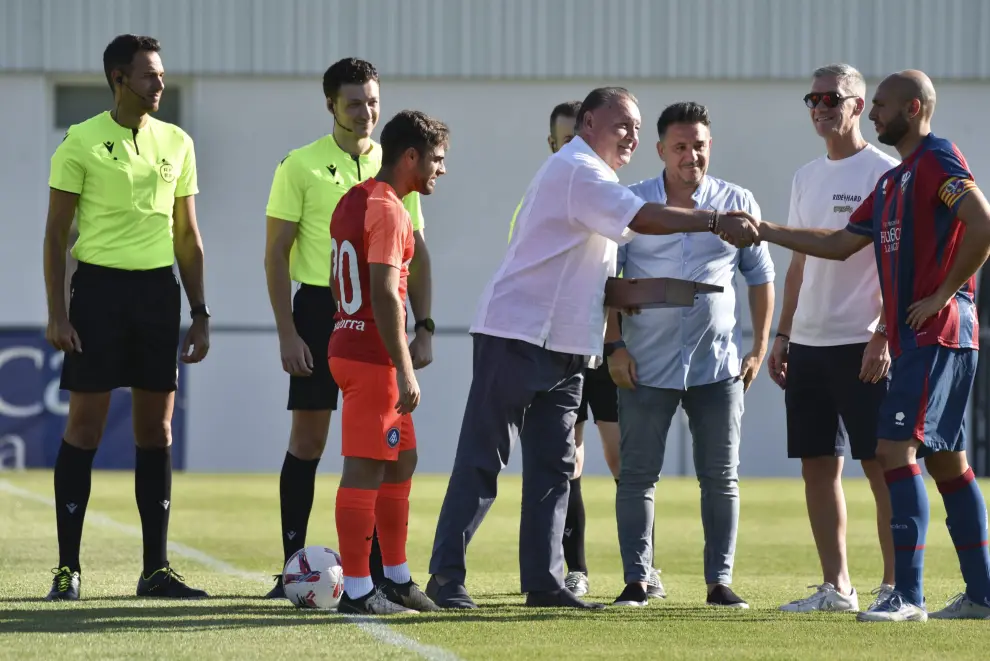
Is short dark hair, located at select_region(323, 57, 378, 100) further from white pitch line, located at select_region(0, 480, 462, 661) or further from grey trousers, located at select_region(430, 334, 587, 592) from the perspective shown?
white pitch line, located at select_region(0, 480, 462, 661)

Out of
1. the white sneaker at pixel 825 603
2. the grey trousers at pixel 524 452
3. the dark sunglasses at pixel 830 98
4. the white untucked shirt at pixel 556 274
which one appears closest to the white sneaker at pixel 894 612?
the white sneaker at pixel 825 603

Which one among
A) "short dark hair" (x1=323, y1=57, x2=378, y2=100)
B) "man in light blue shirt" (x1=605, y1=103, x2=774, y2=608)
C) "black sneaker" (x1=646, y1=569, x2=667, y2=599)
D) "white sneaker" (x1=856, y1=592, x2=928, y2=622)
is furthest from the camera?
"black sneaker" (x1=646, y1=569, x2=667, y2=599)

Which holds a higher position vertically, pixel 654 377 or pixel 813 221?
pixel 813 221

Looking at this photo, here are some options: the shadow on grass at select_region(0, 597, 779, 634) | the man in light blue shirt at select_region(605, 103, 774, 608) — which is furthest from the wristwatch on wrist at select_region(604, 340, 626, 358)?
the shadow on grass at select_region(0, 597, 779, 634)

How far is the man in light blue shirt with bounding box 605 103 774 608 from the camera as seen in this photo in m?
5.86

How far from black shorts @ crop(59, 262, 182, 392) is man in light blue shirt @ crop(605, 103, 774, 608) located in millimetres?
1781

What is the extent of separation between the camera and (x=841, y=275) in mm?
6098

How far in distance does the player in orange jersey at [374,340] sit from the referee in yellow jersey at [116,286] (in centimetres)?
102

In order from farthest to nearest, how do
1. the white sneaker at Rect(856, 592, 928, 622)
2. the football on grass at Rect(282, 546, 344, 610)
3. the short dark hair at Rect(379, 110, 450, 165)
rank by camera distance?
the football on grass at Rect(282, 546, 344, 610) → the short dark hair at Rect(379, 110, 450, 165) → the white sneaker at Rect(856, 592, 928, 622)

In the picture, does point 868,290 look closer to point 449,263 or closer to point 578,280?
point 578,280

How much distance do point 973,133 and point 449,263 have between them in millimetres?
7132

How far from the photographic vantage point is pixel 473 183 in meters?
20.5

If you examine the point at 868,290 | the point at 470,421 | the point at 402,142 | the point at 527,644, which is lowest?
the point at 527,644

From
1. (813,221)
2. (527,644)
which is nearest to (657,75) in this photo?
(813,221)
